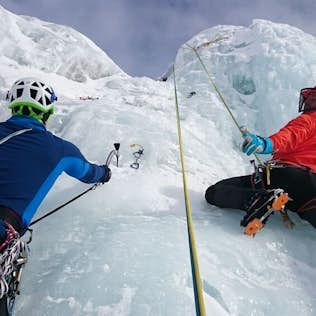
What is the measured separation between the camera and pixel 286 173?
112 inches

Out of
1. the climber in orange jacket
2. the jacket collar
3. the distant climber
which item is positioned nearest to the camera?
the jacket collar

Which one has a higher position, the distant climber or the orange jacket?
the distant climber

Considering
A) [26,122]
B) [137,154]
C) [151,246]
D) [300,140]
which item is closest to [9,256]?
[26,122]

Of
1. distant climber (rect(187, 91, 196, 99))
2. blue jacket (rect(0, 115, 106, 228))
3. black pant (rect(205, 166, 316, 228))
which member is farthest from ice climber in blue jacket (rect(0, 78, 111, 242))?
distant climber (rect(187, 91, 196, 99))

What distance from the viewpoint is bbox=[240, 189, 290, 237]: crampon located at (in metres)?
2.58

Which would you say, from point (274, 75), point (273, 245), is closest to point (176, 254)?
point (273, 245)

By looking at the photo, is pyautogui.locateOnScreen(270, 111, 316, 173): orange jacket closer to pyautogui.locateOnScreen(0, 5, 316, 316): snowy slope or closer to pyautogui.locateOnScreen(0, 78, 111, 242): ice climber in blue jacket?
pyautogui.locateOnScreen(0, 5, 316, 316): snowy slope

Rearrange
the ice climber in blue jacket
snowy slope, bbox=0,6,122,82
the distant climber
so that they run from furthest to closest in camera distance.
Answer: snowy slope, bbox=0,6,122,82 → the distant climber → the ice climber in blue jacket

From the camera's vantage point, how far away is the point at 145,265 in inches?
84.9

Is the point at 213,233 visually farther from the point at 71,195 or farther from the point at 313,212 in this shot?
the point at 71,195

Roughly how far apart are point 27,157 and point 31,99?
512 millimetres

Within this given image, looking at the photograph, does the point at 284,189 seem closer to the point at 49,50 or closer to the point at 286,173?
the point at 286,173

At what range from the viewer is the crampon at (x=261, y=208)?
8.45 feet

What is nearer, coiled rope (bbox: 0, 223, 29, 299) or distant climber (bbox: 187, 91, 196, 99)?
coiled rope (bbox: 0, 223, 29, 299)
